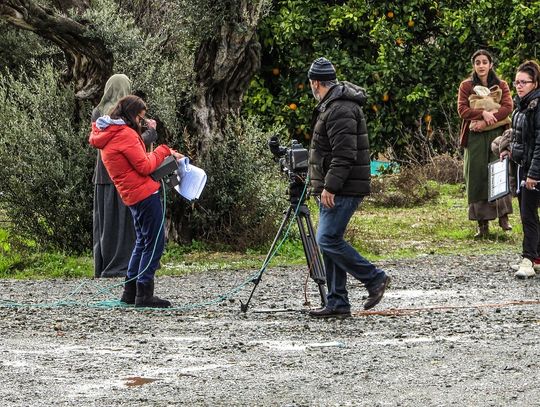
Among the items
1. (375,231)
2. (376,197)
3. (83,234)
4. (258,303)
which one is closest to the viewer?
(258,303)

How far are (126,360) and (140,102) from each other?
2.99m

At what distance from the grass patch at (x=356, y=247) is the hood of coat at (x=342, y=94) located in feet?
14.5

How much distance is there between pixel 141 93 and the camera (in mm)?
15289

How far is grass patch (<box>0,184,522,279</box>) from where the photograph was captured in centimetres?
1441

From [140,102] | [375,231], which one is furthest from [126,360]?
[375,231]

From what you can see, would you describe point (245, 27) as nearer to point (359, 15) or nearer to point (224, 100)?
point (224, 100)

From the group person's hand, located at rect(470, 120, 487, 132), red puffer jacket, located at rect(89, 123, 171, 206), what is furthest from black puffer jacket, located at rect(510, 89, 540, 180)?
red puffer jacket, located at rect(89, 123, 171, 206)

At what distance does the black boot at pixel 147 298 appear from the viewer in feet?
36.8

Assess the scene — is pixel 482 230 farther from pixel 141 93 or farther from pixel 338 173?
pixel 338 173

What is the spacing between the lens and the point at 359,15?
22750 millimetres

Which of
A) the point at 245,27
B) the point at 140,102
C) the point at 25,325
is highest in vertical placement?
the point at 245,27

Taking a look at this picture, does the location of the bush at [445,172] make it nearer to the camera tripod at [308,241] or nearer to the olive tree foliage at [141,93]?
the olive tree foliage at [141,93]

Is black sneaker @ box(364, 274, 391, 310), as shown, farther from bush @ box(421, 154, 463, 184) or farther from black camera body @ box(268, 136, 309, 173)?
bush @ box(421, 154, 463, 184)

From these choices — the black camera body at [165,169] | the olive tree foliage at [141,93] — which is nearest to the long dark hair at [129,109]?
the black camera body at [165,169]
